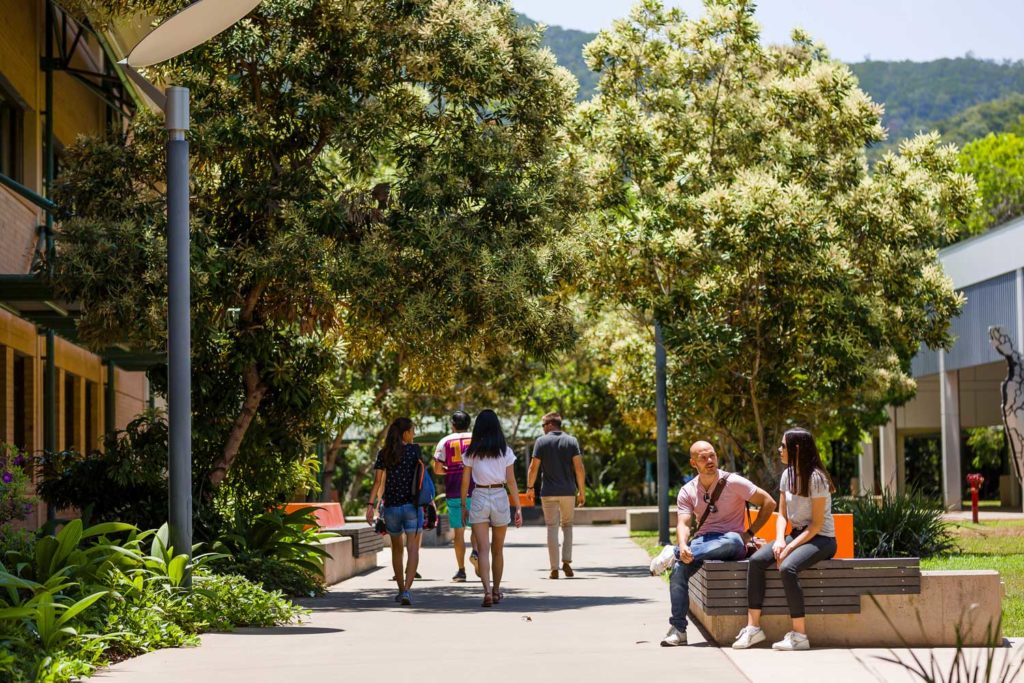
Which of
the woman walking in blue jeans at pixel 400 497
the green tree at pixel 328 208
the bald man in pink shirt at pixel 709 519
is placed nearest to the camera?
the bald man in pink shirt at pixel 709 519

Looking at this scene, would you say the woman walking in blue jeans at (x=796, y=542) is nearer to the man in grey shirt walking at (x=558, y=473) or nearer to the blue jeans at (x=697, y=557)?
the blue jeans at (x=697, y=557)

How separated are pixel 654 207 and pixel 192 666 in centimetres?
1423

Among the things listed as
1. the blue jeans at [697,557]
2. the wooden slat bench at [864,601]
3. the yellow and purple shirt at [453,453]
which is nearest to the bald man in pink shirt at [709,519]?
the blue jeans at [697,557]

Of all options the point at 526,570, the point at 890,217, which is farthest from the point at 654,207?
the point at 526,570

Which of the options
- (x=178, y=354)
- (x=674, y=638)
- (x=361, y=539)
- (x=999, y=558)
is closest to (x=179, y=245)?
(x=178, y=354)

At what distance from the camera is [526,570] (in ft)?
63.9

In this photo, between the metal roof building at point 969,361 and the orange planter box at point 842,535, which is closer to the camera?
the orange planter box at point 842,535

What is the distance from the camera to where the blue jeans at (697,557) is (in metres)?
10.2

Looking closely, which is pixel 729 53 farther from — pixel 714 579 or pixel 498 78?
pixel 714 579

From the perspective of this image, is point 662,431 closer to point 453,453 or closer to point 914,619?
point 453,453

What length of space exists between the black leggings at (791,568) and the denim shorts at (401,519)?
516 cm

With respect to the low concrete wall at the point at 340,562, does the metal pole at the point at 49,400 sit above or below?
above

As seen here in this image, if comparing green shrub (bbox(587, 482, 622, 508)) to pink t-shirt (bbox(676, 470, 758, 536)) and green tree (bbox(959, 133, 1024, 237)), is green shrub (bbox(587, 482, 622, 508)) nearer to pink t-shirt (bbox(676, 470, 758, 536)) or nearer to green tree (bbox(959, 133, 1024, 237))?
green tree (bbox(959, 133, 1024, 237))

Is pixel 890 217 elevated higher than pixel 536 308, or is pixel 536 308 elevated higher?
pixel 890 217
